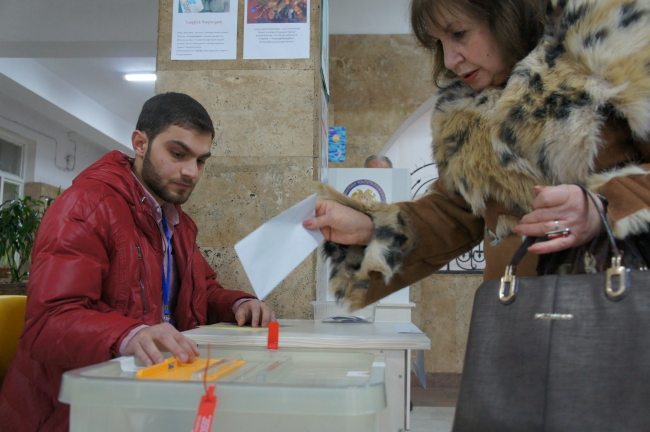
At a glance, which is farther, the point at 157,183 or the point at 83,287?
the point at 157,183

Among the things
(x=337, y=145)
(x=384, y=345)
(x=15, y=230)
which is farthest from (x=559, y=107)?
(x=15, y=230)

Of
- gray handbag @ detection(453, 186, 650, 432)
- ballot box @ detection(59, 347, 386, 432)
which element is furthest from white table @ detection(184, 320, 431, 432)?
ballot box @ detection(59, 347, 386, 432)

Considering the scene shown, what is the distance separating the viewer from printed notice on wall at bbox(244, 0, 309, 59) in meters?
2.44

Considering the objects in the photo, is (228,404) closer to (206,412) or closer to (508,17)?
(206,412)

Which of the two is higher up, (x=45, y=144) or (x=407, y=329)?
(x=45, y=144)

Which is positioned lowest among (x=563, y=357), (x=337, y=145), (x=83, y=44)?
(x=563, y=357)

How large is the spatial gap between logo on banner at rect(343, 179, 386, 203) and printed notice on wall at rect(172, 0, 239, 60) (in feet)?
6.61

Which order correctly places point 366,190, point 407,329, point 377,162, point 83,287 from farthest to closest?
point 377,162 → point 366,190 → point 407,329 → point 83,287

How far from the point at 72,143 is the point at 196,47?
8628mm

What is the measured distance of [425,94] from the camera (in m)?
6.01

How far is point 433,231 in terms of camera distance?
1.35m

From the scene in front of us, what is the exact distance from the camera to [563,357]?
2.57ft

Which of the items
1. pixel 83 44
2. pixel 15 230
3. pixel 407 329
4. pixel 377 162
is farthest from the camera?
pixel 15 230

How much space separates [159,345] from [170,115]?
3.33ft
